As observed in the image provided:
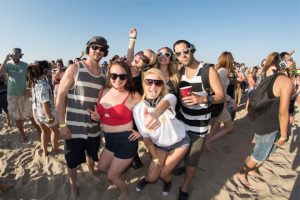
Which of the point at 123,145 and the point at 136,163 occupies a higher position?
the point at 123,145

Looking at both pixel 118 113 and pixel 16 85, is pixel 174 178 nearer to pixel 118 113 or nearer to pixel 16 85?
pixel 118 113

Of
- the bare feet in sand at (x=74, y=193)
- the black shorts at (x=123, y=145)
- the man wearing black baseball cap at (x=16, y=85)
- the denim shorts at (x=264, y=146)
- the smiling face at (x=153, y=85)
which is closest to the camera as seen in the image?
the smiling face at (x=153, y=85)

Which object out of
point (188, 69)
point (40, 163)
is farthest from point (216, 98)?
point (40, 163)

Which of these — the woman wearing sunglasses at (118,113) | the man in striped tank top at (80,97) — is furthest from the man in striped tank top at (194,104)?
the man in striped tank top at (80,97)

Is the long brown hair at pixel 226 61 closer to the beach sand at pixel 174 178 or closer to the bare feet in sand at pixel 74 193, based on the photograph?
the beach sand at pixel 174 178

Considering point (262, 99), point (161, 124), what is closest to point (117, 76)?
point (161, 124)

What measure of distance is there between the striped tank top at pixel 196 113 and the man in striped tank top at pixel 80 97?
1338 mm

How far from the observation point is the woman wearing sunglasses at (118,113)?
2896 mm

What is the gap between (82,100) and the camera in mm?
2979

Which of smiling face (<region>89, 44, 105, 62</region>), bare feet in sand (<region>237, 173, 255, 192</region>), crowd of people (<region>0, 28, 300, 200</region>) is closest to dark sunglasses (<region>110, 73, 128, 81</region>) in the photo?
crowd of people (<region>0, 28, 300, 200</region>)

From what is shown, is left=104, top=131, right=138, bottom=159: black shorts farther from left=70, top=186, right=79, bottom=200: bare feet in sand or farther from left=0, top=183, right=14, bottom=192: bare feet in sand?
left=0, top=183, right=14, bottom=192: bare feet in sand

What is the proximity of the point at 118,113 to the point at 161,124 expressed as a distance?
638 millimetres

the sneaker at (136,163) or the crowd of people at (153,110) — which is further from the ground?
the crowd of people at (153,110)

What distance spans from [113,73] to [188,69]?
1159 millimetres
